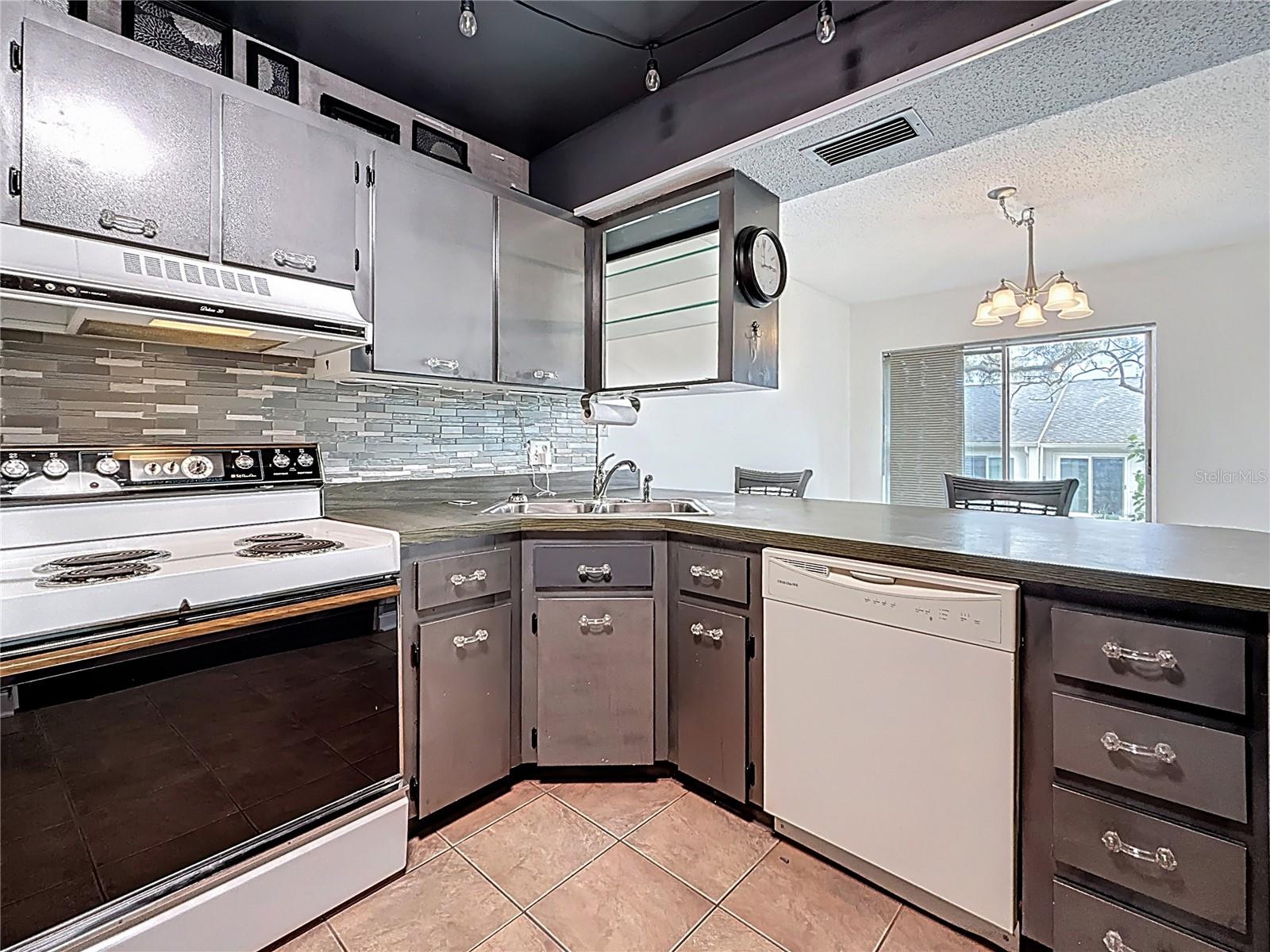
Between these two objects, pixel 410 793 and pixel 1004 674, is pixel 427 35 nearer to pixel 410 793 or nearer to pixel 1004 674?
pixel 410 793

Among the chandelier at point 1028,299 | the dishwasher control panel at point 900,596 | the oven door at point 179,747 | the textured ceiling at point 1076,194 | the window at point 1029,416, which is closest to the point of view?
the oven door at point 179,747

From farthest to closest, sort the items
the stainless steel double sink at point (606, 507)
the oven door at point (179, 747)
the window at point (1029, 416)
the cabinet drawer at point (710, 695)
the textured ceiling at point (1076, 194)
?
the window at point (1029, 416) < the textured ceiling at point (1076, 194) < the stainless steel double sink at point (606, 507) < the cabinet drawer at point (710, 695) < the oven door at point (179, 747)

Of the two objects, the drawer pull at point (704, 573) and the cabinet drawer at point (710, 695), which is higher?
the drawer pull at point (704, 573)

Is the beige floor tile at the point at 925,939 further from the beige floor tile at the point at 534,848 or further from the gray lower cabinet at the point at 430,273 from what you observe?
the gray lower cabinet at the point at 430,273

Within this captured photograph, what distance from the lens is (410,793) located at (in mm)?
1728

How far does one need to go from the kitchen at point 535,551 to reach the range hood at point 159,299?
0.5 inches

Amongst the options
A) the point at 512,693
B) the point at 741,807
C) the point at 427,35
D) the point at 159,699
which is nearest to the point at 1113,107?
the point at 427,35

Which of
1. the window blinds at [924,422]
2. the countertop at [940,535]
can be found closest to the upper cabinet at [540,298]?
the countertop at [940,535]

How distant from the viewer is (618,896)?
1.55m

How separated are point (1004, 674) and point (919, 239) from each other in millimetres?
3607

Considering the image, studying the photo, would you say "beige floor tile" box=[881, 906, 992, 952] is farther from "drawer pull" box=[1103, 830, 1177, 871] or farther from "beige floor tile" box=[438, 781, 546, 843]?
"beige floor tile" box=[438, 781, 546, 843]

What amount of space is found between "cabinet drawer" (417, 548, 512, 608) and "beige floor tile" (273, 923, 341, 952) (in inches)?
30.7

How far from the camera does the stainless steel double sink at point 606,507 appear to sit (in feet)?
7.45

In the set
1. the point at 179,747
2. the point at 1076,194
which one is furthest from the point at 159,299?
the point at 1076,194
